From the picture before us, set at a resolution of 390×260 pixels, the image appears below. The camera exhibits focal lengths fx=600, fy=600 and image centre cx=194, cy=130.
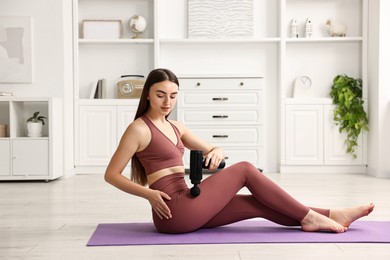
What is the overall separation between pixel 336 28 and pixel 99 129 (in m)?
2.70

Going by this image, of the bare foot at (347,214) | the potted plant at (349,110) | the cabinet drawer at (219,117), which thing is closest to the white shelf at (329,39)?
the potted plant at (349,110)

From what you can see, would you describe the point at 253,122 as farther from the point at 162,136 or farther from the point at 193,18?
the point at 162,136

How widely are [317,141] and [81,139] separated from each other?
8.00 ft

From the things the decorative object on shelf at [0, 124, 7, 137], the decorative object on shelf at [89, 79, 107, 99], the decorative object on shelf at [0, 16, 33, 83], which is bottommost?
the decorative object on shelf at [0, 124, 7, 137]

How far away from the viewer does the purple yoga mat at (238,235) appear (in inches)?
103

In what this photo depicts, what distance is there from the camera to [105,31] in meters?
6.37

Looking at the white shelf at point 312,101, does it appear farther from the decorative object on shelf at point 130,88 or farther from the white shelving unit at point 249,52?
the decorative object on shelf at point 130,88

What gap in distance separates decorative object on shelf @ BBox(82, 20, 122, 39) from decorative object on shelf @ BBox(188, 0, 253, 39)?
30.5 inches

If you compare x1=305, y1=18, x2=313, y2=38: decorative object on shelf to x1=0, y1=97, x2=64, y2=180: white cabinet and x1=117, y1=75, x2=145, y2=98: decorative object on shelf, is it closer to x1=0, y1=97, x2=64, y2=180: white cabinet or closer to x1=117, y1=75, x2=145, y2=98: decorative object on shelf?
x1=117, y1=75, x2=145, y2=98: decorative object on shelf

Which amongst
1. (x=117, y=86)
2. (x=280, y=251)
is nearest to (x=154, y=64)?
(x=117, y=86)

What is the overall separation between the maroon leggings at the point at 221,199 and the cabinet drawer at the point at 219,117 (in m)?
3.36

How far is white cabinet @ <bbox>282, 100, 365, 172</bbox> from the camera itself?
6.22 meters

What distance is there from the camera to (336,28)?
6.32 meters

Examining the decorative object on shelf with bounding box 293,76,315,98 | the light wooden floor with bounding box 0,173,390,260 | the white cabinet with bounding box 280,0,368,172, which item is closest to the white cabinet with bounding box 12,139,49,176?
the light wooden floor with bounding box 0,173,390,260
